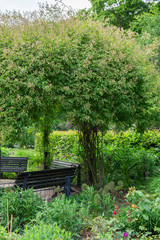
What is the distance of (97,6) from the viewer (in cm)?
1727

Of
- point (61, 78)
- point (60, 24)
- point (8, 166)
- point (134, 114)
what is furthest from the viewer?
point (8, 166)

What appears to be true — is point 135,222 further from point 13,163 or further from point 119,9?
point 119,9

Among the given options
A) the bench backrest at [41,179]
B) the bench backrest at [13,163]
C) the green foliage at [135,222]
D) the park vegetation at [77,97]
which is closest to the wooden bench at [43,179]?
the bench backrest at [41,179]

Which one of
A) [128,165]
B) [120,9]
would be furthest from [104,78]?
[120,9]

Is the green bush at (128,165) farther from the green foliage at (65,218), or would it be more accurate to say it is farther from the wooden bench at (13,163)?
the wooden bench at (13,163)

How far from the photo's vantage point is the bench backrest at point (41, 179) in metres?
4.11

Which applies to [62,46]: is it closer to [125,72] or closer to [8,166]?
[125,72]

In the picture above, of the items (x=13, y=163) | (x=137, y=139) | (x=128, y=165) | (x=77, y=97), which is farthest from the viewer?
(x=13, y=163)

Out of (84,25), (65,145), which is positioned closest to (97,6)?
(65,145)

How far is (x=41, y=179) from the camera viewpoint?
4312mm

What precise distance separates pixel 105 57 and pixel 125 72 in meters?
0.49

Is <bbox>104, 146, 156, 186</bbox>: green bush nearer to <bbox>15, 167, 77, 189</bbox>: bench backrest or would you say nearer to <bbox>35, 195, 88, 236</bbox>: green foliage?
A: <bbox>15, 167, 77, 189</bbox>: bench backrest

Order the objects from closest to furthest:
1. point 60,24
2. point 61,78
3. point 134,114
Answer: point 61,78 → point 60,24 → point 134,114

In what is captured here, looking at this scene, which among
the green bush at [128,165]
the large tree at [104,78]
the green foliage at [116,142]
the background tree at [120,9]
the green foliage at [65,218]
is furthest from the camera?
the background tree at [120,9]
